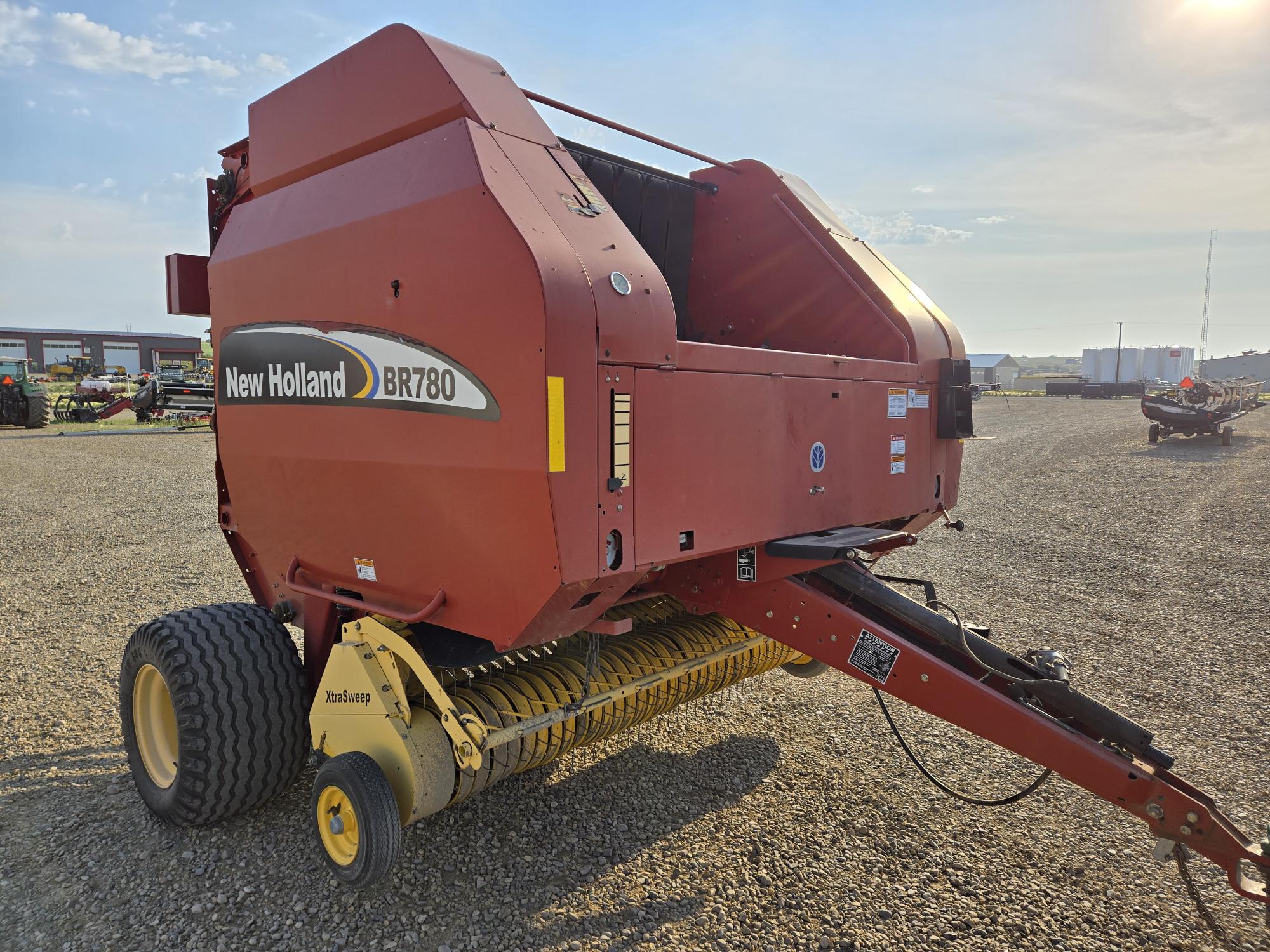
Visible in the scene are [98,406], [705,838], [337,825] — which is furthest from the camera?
[98,406]

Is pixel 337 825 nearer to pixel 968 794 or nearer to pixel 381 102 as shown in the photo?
pixel 381 102

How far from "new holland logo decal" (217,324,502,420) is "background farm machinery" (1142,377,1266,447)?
20.1 metres

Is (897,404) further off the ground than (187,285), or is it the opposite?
(187,285)

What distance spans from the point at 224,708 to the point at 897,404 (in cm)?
285

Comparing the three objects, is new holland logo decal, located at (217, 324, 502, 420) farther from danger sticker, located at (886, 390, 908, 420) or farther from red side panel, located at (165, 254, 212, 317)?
danger sticker, located at (886, 390, 908, 420)

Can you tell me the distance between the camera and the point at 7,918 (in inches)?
105

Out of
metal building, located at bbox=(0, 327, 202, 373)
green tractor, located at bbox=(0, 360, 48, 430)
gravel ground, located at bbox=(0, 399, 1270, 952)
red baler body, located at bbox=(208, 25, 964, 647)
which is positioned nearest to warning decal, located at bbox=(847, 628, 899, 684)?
red baler body, located at bbox=(208, 25, 964, 647)

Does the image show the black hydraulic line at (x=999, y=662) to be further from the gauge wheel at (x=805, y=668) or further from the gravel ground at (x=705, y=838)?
the gauge wheel at (x=805, y=668)

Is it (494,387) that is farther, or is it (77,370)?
(77,370)

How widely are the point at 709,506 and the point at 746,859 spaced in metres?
1.37

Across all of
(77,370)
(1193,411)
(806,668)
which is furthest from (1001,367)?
(806,668)

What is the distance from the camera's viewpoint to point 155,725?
333 cm

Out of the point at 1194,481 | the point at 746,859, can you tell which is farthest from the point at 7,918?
the point at 1194,481

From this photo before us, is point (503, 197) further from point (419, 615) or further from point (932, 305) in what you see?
point (932, 305)
